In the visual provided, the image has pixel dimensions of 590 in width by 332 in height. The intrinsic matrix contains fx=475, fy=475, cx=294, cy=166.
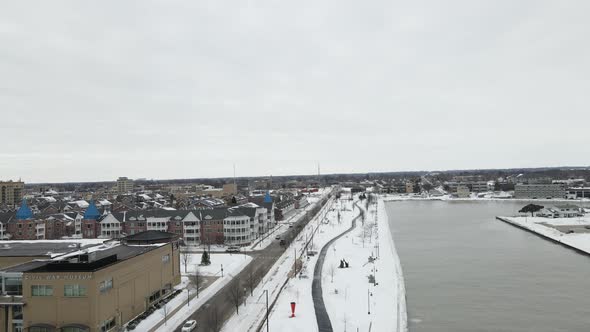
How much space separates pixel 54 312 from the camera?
1619 centimetres

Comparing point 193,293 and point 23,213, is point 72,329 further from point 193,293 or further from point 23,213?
point 23,213

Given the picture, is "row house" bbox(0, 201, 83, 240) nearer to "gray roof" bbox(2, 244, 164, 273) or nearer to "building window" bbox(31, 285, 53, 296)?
"gray roof" bbox(2, 244, 164, 273)

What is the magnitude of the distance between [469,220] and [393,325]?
130 ft

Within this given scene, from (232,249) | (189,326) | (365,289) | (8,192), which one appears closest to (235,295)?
(189,326)

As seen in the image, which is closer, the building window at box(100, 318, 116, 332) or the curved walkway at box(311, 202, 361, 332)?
the building window at box(100, 318, 116, 332)

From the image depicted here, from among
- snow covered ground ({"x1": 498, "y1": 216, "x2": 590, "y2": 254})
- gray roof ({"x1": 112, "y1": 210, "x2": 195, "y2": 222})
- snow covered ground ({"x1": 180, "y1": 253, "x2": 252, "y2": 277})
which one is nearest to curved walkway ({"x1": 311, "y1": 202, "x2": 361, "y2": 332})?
snow covered ground ({"x1": 180, "y1": 253, "x2": 252, "y2": 277})

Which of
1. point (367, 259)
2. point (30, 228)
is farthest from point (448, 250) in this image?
point (30, 228)

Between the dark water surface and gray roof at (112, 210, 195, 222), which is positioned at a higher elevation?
gray roof at (112, 210, 195, 222)

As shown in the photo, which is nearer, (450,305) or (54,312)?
(54,312)

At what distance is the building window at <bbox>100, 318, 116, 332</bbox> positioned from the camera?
1648 cm

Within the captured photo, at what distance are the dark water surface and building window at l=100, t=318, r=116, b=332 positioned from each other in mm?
11084

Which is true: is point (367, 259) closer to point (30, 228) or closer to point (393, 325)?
point (393, 325)

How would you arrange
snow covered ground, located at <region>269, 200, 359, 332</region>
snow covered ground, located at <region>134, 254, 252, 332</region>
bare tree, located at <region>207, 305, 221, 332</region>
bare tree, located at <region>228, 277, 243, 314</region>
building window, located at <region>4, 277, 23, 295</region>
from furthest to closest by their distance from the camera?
bare tree, located at <region>228, 277, 243, 314</region> → snow covered ground, located at <region>134, 254, 252, 332</region> → building window, located at <region>4, 277, 23, 295</region> → snow covered ground, located at <region>269, 200, 359, 332</region> → bare tree, located at <region>207, 305, 221, 332</region>

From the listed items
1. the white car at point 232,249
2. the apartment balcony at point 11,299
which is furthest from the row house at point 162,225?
the apartment balcony at point 11,299
